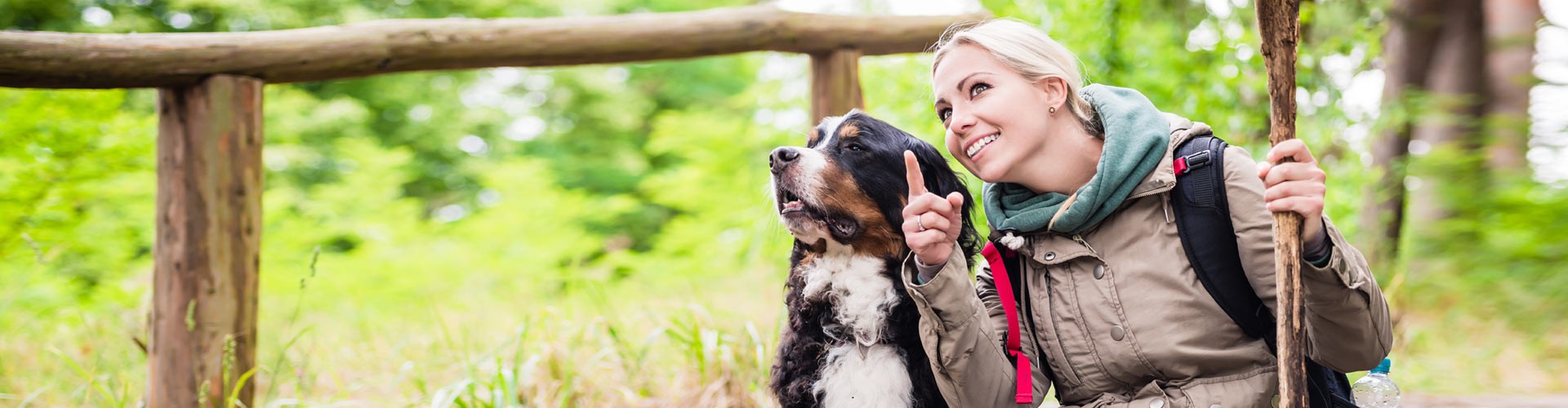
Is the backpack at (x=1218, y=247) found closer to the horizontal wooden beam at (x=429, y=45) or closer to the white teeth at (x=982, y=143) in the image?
the white teeth at (x=982, y=143)

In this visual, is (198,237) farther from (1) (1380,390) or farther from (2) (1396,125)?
(2) (1396,125)

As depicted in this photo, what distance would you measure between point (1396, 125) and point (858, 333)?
523 cm

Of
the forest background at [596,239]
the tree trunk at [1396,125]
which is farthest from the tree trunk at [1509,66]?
the tree trunk at [1396,125]

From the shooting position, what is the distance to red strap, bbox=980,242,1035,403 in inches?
80.1

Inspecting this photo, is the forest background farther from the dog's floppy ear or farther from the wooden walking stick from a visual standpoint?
the wooden walking stick

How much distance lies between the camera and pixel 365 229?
9.20m

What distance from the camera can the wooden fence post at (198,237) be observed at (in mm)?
3338

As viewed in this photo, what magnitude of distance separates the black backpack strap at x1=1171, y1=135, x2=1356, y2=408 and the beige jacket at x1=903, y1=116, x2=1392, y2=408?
0.06ft

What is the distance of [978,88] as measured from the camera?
204cm

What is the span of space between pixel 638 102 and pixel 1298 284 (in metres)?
13.6

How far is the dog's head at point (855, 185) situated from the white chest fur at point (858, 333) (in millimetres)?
49

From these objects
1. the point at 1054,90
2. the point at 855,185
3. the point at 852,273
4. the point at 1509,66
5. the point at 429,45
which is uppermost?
the point at 1509,66

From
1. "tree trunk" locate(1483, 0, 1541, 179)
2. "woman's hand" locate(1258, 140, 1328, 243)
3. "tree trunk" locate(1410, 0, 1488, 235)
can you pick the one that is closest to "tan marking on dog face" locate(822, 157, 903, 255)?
"woman's hand" locate(1258, 140, 1328, 243)

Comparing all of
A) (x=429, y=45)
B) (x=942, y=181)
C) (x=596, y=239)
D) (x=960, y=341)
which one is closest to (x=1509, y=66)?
(x=942, y=181)
